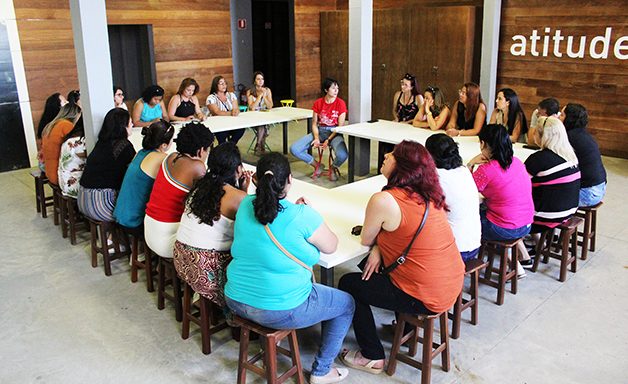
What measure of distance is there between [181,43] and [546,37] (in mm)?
5529

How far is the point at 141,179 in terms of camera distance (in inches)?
145

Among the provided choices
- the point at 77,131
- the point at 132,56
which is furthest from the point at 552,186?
the point at 132,56

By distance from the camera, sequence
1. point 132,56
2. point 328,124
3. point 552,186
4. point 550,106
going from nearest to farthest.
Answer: point 552,186 < point 550,106 < point 328,124 < point 132,56

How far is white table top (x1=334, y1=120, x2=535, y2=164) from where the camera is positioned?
472 cm

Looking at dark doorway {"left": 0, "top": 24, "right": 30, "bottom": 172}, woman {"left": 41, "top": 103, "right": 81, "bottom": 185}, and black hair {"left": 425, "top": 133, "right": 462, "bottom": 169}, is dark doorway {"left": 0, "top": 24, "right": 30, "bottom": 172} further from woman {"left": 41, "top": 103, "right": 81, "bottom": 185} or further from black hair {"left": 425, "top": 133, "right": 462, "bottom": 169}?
black hair {"left": 425, "top": 133, "right": 462, "bottom": 169}

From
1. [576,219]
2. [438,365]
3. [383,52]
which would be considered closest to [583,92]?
[383,52]

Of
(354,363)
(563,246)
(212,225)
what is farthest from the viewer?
(563,246)

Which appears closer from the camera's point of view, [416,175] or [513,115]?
[416,175]

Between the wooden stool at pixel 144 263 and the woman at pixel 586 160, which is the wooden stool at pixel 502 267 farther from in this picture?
the wooden stool at pixel 144 263

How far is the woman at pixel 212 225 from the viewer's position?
2816 mm

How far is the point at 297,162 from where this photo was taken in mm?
7215

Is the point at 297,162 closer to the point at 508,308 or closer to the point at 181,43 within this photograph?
the point at 181,43

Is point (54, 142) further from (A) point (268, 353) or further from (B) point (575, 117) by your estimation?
(B) point (575, 117)

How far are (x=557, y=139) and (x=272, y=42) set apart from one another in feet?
29.5
